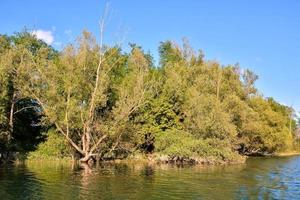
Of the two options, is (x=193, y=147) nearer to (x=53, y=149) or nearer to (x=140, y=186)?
(x=53, y=149)

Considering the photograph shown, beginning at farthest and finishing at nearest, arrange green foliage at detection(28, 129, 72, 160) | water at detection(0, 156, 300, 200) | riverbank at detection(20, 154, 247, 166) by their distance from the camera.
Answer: green foliage at detection(28, 129, 72, 160)
riverbank at detection(20, 154, 247, 166)
water at detection(0, 156, 300, 200)

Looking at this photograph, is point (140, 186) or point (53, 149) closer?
point (140, 186)

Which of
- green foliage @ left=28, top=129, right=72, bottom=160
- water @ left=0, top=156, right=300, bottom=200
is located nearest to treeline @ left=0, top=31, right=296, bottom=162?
green foliage @ left=28, top=129, right=72, bottom=160

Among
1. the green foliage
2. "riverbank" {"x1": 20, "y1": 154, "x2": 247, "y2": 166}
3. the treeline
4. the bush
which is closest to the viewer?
the treeline

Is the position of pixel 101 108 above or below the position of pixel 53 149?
above

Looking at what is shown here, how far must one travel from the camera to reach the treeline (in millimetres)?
50656

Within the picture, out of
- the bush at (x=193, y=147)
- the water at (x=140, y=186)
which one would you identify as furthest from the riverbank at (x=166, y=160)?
the water at (x=140, y=186)

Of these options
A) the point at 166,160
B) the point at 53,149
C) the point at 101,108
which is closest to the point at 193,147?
the point at 166,160

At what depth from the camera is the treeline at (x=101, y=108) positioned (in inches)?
1994

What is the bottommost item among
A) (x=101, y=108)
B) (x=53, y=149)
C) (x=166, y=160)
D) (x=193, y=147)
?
(x=166, y=160)

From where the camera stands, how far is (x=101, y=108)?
5525 centimetres

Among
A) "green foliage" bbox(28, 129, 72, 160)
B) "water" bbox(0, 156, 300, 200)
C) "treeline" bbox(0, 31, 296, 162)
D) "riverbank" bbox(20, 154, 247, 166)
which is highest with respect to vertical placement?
"treeline" bbox(0, 31, 296, 162)

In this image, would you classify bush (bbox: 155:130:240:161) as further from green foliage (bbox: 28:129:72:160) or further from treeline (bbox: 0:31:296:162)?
green foliage (bbox: 28:129:72:160)

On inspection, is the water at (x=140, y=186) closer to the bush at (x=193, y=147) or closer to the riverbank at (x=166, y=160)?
the riverbank at (x=166, y=160)
